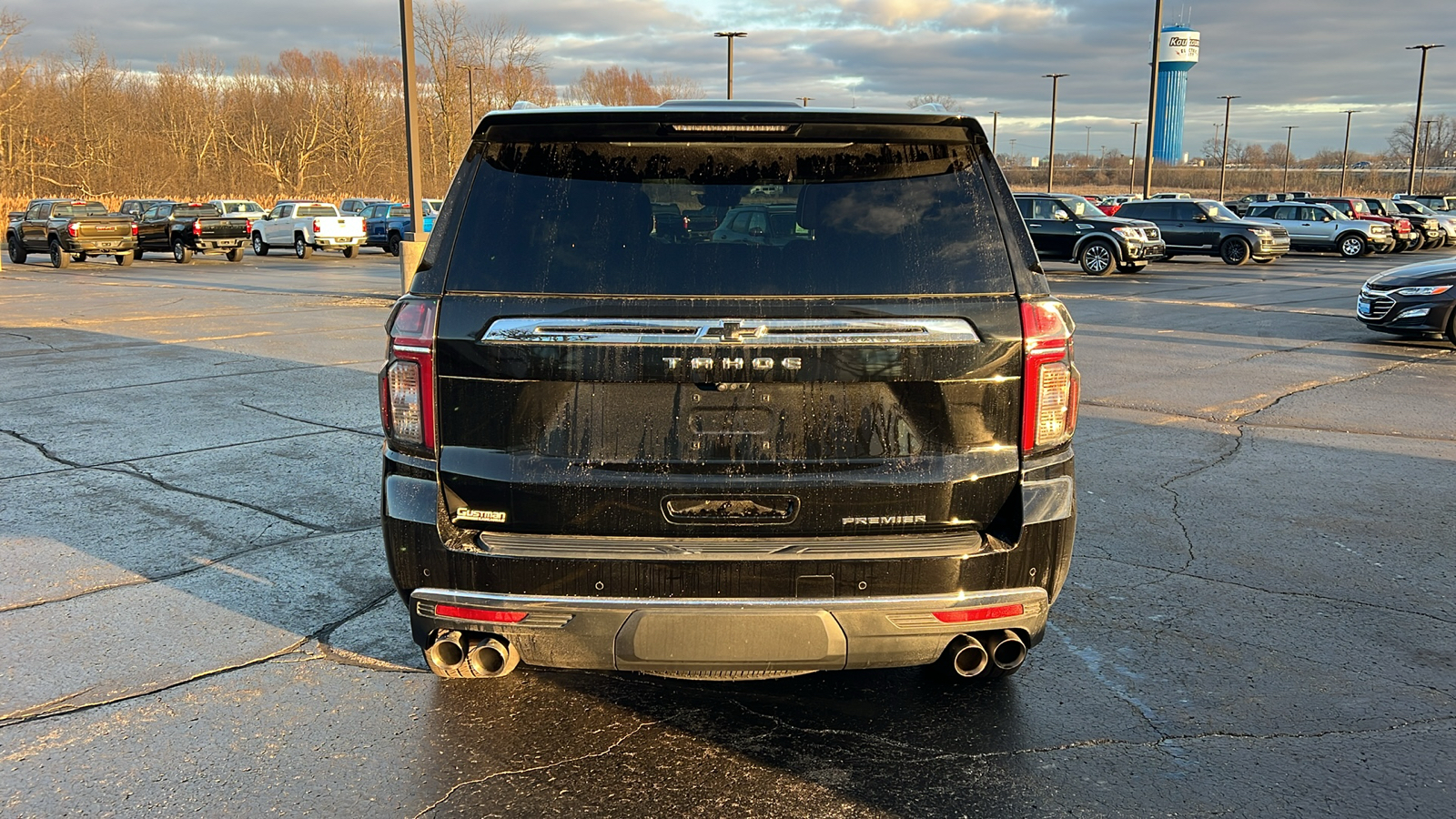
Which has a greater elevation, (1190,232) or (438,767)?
(1190,232)

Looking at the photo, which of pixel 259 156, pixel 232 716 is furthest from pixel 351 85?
pixel 232 716

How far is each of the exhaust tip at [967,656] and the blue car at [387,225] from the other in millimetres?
34420

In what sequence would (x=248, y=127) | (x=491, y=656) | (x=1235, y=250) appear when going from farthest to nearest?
(x=248, y=127), (x=1235, y=250), (x=491, y=656)

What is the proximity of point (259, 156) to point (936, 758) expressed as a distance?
8873cm

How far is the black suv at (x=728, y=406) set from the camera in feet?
9.87

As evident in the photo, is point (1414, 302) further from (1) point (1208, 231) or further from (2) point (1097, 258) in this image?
(1) point (1208, 231)

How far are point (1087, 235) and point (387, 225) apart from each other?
23442 millimetres

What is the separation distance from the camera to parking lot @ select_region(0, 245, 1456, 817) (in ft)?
10.6

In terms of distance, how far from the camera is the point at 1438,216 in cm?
3869

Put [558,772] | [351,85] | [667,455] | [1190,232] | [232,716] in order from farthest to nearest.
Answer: [351,85]
[1190,232]
[232,716]
[558,772]
[667,455]

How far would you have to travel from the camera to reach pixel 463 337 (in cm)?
305

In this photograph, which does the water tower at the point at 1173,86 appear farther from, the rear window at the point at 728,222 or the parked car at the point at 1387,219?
the rear window at the point at 728,222

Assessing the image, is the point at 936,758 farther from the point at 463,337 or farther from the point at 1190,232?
the point at 1190,232

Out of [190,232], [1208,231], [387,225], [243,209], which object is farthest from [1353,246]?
[243,209]
